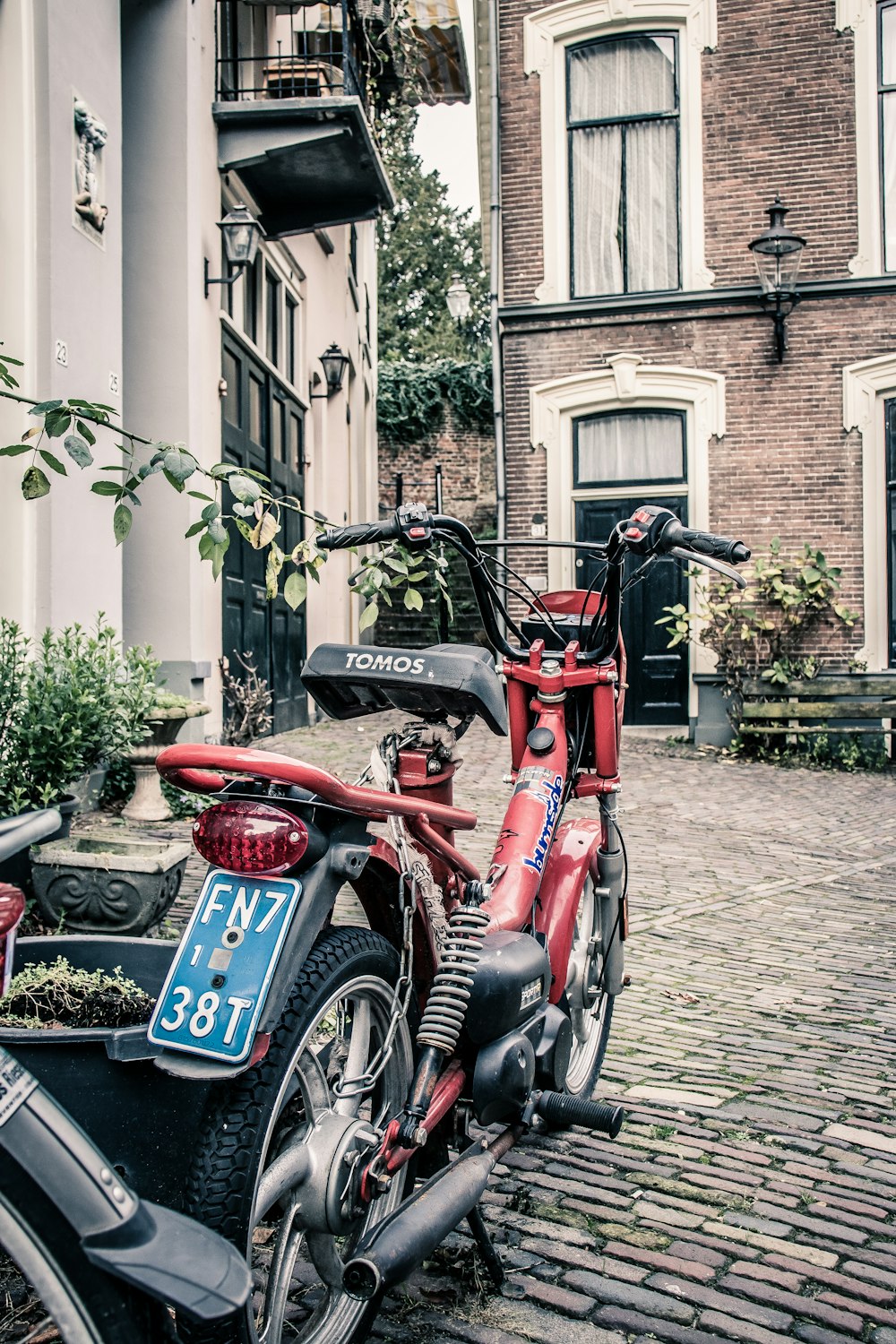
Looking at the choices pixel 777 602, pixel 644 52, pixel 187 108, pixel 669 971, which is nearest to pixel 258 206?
pixel 187 108

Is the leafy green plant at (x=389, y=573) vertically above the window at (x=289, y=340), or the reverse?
the window at (x=289, y=340)

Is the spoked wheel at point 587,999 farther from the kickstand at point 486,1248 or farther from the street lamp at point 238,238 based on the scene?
the street lamp at point 238,238

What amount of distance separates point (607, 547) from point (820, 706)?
8.94 m

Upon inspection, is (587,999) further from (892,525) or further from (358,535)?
(892,525)

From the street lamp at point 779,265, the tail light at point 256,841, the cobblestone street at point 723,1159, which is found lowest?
the cobblestone street at point 723,1159

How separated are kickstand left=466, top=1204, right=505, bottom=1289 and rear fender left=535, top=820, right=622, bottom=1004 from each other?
60 centimetres

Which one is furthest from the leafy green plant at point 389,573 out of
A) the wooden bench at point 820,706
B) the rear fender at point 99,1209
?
the wooden bench at point 820,706

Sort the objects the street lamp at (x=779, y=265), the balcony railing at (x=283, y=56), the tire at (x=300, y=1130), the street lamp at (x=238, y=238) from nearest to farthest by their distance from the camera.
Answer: the tire at (x=300, y=1130) < the street lamp at (x=238, y=238) < the balcony railing at (x=283, y=56) < the street lamp at (x=779, y=265)

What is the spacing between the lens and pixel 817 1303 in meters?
2.25

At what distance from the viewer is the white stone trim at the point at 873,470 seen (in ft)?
39.3

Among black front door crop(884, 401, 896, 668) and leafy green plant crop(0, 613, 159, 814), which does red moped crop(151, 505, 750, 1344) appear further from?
black front door crop(884, 401, 896, 668)

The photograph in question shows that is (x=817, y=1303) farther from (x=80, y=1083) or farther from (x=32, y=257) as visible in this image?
(x=32, y=257)

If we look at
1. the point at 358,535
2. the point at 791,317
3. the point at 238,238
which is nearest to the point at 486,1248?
the point at 358,535

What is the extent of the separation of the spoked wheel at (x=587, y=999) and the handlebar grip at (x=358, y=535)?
105 centimetres
